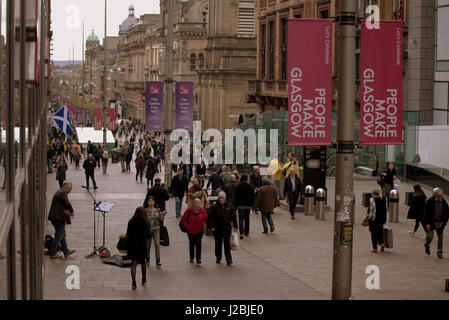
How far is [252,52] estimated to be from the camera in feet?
232

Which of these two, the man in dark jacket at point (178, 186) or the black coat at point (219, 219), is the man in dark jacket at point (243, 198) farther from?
the man in dark jacket at point (178, 186)

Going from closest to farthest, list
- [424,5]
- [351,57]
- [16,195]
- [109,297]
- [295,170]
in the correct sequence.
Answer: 1. [16,195]
2. [351,57]
3. [109,297]
4. [295,170]
5. [424,5]

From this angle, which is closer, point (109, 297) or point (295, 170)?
point (109, 297)

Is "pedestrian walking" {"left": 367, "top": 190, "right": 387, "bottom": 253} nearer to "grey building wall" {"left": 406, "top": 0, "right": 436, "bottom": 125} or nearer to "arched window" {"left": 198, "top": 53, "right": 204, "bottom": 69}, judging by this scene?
"grey building wall" {"left": 406, "top": 0, "right": 436, "bottom": 125}

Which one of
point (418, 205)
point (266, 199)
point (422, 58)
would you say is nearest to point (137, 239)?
point (266, 199)

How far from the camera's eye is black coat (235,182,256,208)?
19.5 metres

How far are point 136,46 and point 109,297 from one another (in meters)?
140

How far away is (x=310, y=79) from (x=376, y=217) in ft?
14.7

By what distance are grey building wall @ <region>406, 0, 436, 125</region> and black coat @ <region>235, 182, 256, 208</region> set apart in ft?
54.4

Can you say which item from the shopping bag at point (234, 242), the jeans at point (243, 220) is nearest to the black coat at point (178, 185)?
the jeans at point (243, 220)

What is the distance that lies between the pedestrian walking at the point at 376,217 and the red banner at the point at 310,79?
3199mm
